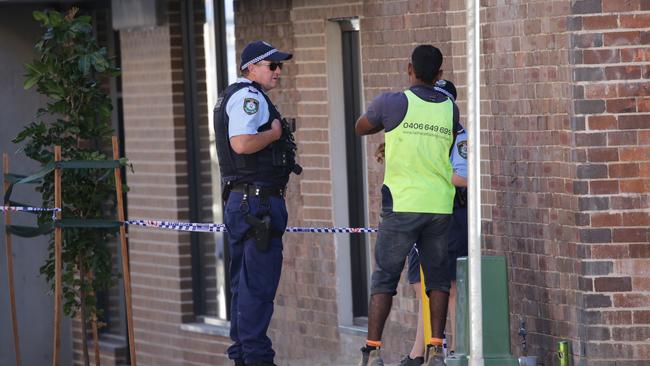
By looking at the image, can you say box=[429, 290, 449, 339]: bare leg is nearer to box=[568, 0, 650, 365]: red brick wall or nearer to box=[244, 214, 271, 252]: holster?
box=[568, 0, 650, 365]: red brick wall

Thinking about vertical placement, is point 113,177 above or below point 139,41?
below

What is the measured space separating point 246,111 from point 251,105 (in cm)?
5


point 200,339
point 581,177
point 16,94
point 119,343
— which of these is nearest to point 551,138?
point 581,177

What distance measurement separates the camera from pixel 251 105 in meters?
8.99

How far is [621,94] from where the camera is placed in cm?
880

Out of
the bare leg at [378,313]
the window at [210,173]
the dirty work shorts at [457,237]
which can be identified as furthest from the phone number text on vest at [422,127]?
the window at [210,173]

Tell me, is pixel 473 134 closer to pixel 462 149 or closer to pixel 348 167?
pixel 462 149

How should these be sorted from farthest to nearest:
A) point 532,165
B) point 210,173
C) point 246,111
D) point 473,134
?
point 210,173
point 532,165
point 246,111
point 473,134

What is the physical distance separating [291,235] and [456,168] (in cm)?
348

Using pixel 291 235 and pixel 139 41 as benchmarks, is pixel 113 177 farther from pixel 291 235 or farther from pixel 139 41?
pixel 139 41

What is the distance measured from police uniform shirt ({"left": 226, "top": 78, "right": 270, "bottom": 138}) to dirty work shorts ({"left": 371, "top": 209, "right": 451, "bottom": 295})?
0.88 meters

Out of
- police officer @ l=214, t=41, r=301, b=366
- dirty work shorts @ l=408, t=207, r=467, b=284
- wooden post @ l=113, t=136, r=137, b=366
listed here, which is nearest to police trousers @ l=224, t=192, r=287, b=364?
police officer @ l=214, t=41, r=301, b=366

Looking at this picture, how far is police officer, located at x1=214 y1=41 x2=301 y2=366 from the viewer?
29.8ft

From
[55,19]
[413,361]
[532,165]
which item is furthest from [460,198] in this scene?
[55,19]
